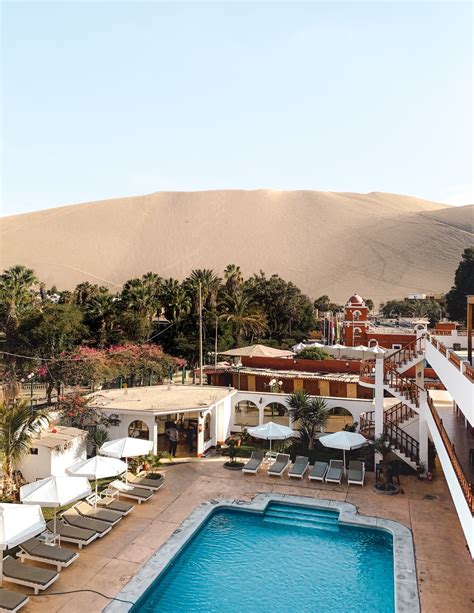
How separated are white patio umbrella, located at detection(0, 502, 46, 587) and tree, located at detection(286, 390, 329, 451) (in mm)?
12253

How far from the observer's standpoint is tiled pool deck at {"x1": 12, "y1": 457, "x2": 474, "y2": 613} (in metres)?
10.8

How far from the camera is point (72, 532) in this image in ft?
42.5

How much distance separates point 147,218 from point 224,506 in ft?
525

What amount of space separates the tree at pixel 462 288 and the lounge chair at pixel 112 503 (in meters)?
51.2

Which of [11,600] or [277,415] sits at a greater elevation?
[11,600]

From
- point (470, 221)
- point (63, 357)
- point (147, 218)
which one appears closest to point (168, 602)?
point (63, 357)

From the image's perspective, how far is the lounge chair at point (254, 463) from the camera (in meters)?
18.2

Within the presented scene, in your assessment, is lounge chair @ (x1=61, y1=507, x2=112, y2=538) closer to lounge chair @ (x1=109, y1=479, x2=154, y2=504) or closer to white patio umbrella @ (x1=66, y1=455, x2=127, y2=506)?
white patio umbrella @ (x1=66, y1=455, x2=127, y2=506)

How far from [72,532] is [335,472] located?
8.99m

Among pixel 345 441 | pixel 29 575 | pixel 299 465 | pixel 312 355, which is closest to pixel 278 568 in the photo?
pixel 29 575

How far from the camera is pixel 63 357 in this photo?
24781 millimetres

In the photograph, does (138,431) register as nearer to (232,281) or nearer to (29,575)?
(29,575)

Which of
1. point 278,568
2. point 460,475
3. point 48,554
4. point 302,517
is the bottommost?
point 278,568

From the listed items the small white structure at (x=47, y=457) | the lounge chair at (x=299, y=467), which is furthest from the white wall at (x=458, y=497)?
the small white structure at (x=47, y=457)
